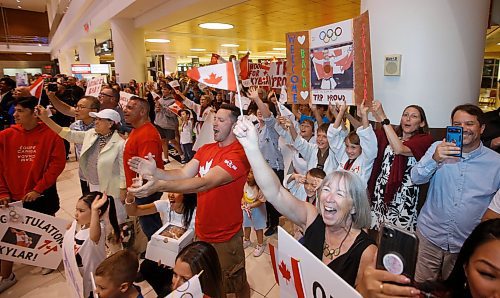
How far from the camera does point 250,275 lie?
308cm

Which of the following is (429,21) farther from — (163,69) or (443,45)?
(163,69)

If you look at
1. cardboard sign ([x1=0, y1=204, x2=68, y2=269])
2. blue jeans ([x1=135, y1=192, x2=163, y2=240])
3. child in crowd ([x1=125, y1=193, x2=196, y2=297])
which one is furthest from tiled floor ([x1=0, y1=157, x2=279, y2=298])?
child in crowd ([x1=125, y1=193, x2=196, y2=297])

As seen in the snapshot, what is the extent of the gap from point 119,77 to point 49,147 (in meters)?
7.29

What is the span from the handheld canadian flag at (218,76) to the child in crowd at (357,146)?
50.8 inches

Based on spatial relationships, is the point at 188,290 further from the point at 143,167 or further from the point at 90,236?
the point at 90,236

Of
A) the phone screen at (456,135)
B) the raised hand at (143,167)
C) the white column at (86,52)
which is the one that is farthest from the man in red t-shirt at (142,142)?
the white column at (86,52)

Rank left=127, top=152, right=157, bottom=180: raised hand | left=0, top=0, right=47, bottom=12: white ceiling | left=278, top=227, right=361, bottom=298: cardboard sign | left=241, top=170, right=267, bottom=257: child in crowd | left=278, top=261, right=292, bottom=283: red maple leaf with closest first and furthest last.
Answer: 1. left=278, top=227, right=361, bottom=298: cardboard sign
2. left=278, top=261, right=292, bottom=283: red maple leaf
3. left=127, top=152, right=157, bottom=180: raised hand
4. left=241, top=170, right=267, bottom=257: child in crowd
5. left=0, top=0, right=47, bottom=12: white ceiling

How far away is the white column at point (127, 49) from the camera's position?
9.32m

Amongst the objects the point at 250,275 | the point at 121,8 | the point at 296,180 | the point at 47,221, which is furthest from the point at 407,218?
the point at 121,8

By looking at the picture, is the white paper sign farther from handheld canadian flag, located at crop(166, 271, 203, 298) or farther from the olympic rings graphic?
the olympic rings graphic

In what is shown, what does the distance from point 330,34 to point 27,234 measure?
3.12m

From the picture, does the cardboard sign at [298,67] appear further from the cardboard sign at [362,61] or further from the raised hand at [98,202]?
the raised hand at [98,202]

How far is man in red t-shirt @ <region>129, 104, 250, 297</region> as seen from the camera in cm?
204

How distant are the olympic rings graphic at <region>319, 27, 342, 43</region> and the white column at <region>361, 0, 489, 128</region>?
801 millimetres
